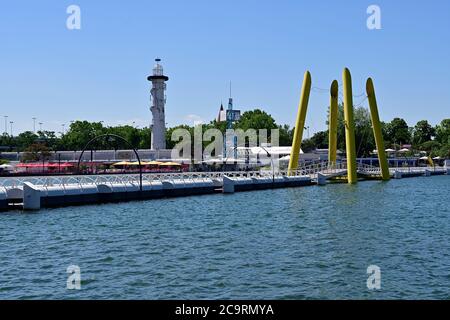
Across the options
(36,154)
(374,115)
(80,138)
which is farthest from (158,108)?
(374,115)

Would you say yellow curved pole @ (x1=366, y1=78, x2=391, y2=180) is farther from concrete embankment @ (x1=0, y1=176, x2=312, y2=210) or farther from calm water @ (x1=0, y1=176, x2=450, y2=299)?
calm water @ (x1=0, y1=176, x2=450, y2=299)

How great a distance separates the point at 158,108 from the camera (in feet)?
520

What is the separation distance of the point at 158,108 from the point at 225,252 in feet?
432

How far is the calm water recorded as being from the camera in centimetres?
2142

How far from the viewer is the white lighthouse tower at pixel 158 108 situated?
15850 centimetres

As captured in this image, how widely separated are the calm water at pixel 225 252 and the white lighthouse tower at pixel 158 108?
107328 millimetres

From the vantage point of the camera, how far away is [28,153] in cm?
16288

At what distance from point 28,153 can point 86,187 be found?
113916 mm

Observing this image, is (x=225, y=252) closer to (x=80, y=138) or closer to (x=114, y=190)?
(x=114, y=190)

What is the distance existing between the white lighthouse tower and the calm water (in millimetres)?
107328

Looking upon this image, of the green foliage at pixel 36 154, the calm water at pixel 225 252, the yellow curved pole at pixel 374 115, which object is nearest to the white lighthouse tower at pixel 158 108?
the green foliage at pixel 36 154
